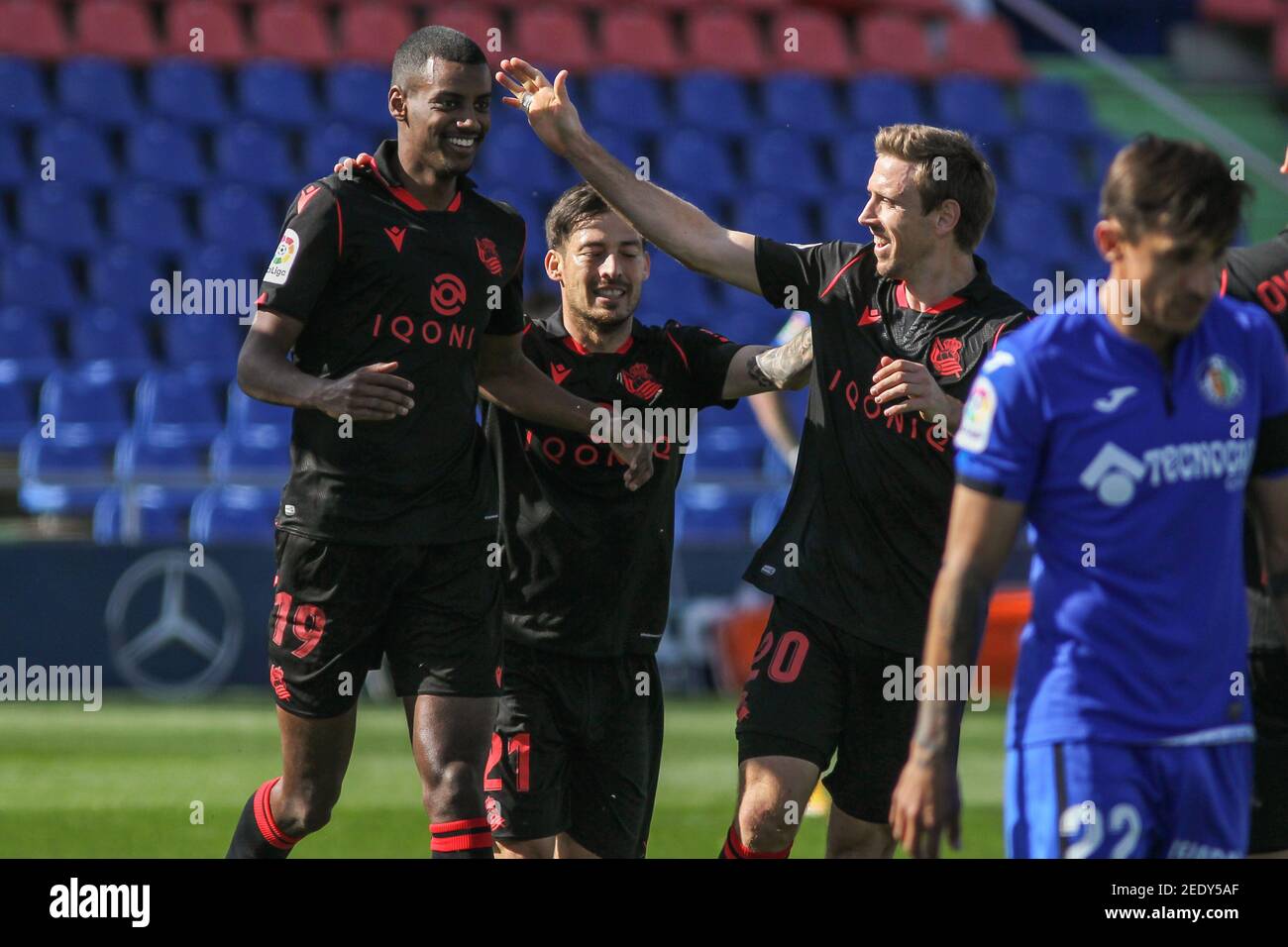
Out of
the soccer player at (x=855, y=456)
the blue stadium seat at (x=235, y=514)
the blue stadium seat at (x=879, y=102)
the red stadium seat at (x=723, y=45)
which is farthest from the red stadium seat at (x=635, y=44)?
the soccer player at (x=855, y=456)

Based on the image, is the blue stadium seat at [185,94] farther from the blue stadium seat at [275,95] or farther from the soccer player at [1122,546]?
the soccer player at [1122,546]

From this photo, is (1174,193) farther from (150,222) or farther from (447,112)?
(150,222)

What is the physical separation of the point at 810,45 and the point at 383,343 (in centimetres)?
1588

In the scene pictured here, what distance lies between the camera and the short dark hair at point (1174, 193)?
3754mm

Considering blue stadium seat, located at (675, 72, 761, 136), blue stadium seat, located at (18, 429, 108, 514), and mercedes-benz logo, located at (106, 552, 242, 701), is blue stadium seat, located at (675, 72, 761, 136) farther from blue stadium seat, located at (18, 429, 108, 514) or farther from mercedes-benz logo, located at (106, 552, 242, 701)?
mercedes-benz logo, located at (106, 552, 242, 701)

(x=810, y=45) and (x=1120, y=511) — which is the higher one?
(x=810, y=45)

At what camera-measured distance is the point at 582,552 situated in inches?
239

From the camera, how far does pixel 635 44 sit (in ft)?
66.0

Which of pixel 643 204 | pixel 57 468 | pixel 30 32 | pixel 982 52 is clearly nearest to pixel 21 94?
pixel 30 32

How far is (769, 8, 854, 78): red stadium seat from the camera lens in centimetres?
2060

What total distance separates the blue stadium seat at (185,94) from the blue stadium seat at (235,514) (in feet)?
15.8

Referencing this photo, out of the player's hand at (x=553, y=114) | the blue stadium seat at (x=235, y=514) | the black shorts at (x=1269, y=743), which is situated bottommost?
the black shorts at (x=1269, y=743)
